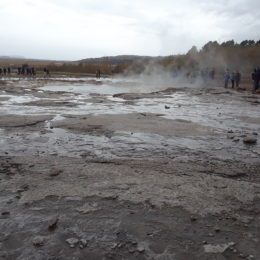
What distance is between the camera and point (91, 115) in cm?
1143

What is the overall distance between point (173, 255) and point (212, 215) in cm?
97

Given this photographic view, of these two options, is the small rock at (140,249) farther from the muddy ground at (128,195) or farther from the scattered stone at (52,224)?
the scattered stone at (52,224)

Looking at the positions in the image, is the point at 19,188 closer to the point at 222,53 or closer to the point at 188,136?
the point at 188,136

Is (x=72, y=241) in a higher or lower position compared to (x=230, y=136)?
lower

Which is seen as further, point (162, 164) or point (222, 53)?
point (222, 53)

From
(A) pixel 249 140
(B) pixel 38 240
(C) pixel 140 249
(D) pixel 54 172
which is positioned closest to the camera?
(C) pixel 140 249

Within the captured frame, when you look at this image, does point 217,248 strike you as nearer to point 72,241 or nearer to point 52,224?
point 72,241

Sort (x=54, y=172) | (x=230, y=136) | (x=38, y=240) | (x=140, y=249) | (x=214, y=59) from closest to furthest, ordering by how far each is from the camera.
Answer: (x=140, y=249), (x=38, y=240), (x=54, y=172), (x=230, y=136), (x=214, y=59)

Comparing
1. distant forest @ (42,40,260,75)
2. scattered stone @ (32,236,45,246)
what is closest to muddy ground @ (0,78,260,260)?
scattered stone @ (32,236,45,246)

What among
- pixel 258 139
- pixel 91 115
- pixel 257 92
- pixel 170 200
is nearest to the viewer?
pixel 170 200

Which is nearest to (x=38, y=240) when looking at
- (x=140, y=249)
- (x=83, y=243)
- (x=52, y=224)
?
(x=52, y=224)

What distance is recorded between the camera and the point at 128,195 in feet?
14.5

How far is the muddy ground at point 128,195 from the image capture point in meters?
3.28

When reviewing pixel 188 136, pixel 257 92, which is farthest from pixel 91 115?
pixel 257 92
